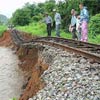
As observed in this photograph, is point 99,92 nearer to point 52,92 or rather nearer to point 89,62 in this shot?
point 52,92

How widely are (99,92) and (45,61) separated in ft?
19.0

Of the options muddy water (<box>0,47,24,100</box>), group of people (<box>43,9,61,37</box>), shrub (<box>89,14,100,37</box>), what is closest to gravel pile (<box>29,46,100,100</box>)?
muddy water (<box>0,47,24,100</box>)

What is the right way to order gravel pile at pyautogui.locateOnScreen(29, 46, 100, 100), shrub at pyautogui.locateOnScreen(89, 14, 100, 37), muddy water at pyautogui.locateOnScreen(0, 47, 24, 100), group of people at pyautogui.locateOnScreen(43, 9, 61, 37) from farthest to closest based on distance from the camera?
group of people at pyautogui.locateOnScreen(43, 9, 61, 37)
shrub at pyautogui.locateOnScreen(89, 14, 100, 37)
muddy water at pyautogui.locateOnScreen(0, 47, 24, 100)
gravel pile at pyautogui.locateOnScreen(29, 46, 100, 100)

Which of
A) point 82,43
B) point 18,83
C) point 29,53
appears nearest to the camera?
point 82,43

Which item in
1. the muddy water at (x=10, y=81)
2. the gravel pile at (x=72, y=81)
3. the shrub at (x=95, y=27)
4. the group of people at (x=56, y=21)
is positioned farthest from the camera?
the group of people at (x=56, y=21)

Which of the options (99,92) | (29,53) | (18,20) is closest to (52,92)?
(99,92)

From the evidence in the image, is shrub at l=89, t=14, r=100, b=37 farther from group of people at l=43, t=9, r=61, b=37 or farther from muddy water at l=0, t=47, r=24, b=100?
muddy water at l=0, t=47, r=24, b=100

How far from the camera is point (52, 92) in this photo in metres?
7.18

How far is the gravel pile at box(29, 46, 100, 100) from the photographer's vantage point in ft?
21.8

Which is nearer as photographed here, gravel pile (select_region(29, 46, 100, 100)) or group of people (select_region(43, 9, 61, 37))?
gravel pile (select_region(29, 46, 100, 100))

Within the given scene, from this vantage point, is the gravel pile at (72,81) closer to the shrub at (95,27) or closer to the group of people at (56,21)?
the shrub at (95,27)

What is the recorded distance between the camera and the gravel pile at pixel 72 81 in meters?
6.64

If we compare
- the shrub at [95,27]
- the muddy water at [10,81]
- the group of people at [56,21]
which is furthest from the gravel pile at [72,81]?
the group of people at [56,21]

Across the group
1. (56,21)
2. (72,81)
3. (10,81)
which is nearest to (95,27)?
(56,21)
